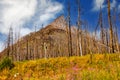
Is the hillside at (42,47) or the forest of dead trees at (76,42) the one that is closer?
the forest of dead trees at (76,42)

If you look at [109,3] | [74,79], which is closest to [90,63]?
[109,3]

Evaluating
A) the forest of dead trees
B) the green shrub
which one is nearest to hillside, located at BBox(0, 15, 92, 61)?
the forest of dead trees

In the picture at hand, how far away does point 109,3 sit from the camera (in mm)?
28812

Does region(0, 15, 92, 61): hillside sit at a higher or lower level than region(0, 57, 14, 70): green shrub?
higher

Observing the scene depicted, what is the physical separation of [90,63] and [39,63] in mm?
5779

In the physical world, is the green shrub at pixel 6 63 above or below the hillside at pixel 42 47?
below

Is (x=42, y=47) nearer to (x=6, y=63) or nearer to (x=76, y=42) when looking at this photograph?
(x=76, y=42)

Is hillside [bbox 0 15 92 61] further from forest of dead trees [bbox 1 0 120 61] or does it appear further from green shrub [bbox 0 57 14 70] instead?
green shrub [bbox 0 57 14 70]

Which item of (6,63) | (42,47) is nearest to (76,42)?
(42,47)

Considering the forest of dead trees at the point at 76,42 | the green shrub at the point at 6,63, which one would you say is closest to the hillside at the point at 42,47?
the forest of dead trees at the point at 76,42

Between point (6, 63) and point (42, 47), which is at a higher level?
point (42, 47)

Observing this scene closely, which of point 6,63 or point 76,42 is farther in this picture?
point 76,42

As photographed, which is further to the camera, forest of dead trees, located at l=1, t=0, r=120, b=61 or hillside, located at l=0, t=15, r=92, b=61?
hillside, located at l=0, t=15, r=92, b=61

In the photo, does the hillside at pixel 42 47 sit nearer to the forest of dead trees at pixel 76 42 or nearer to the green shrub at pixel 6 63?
the forest of dead trees at pixel 76 42
